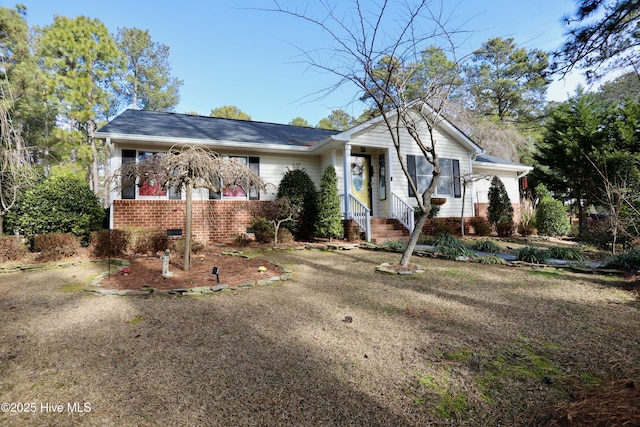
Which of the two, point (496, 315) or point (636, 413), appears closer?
point (636, 413)

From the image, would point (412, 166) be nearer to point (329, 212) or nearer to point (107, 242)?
point (329, 212)

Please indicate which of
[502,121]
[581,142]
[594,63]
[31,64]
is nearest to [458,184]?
[581,142]

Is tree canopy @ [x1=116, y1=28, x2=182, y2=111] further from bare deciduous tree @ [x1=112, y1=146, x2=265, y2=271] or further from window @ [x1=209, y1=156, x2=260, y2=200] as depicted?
bare deciduous tree @ [x1=112, y1=146, x2=265, y2=271]

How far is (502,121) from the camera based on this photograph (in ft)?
87.5

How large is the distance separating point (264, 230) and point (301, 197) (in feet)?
5.37

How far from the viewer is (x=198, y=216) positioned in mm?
9727

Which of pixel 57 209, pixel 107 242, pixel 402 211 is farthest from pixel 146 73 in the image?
pixel 402 211

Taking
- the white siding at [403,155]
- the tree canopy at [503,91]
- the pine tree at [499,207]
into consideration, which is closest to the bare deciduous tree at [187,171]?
the white siding at [403,155]

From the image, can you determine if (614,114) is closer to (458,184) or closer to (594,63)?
(458,184)

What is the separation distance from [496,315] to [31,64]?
852 inches

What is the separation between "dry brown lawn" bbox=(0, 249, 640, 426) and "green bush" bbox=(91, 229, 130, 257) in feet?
8.76

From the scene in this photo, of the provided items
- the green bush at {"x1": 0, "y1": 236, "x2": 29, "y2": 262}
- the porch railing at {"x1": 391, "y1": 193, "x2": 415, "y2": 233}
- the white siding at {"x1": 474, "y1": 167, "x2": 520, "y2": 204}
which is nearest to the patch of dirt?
the green bush at {"x1": 0, "y1": 236, "x2": 29, "y2": 262}

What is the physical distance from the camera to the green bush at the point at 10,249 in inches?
258

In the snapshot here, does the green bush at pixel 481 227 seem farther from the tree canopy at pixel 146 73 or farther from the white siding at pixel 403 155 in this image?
the tree canopy at pixel 146 73
